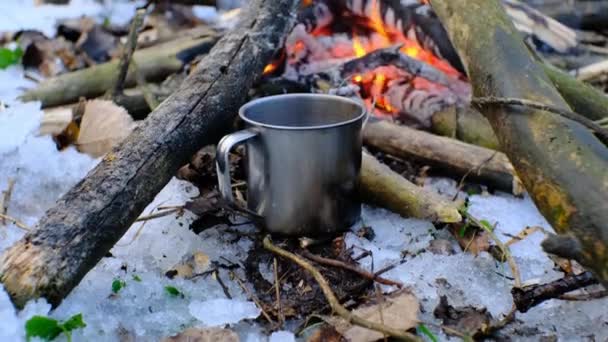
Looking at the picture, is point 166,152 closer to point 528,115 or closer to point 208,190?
point 208,190

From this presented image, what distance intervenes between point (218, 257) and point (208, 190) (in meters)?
0.34

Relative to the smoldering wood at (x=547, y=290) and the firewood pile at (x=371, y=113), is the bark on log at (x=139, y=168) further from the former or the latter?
the smoldering wood at (x=547, y=290)

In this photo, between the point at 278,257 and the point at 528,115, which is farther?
the point at 278,257

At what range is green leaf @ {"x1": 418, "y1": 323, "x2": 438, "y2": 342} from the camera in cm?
137

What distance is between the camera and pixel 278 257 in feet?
5.64

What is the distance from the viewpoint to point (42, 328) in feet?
4.32

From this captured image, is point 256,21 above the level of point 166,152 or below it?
above

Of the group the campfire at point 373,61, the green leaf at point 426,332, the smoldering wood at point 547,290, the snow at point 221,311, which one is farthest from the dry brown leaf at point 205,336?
the campfire at point 373,61

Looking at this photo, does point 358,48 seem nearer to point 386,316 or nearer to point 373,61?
point 373,61

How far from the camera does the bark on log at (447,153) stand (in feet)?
7.06

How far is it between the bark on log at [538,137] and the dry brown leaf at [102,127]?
3.74ft

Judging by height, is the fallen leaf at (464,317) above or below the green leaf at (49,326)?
below

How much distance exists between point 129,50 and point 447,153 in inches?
47.8

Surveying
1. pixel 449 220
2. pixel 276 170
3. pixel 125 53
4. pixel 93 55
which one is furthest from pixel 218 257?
pixel 93 55
